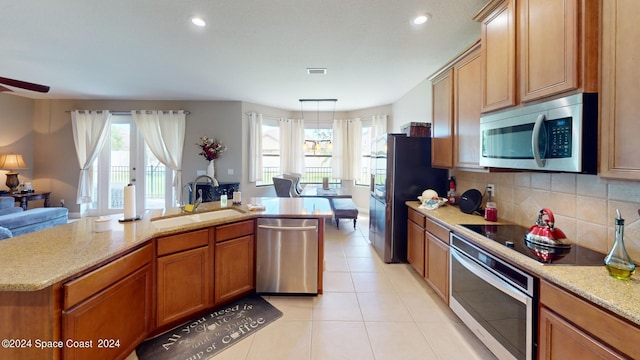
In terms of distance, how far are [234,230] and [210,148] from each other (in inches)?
142

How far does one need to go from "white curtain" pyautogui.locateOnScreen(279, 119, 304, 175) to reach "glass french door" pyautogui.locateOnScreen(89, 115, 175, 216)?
2594 mm

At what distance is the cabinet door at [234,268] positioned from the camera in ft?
7.34

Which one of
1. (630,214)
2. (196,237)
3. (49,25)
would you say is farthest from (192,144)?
(630,214)

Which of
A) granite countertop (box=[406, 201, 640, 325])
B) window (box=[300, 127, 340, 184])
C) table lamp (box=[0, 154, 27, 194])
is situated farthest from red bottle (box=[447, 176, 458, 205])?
table lamp (box=[0, 154, 27, 194])

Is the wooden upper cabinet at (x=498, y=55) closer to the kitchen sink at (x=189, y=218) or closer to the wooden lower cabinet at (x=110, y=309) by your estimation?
the kitchen sink at (x=189, y=218)

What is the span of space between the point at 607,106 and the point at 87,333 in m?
2.87

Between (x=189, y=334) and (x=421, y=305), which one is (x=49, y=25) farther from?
(x=421, y=305)

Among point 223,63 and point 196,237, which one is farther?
point 223,63

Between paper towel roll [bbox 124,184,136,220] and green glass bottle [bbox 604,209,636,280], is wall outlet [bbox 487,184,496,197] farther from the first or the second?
paper towel roll [bbox 124,184,136,220]

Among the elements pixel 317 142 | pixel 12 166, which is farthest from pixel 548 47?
pixel 12 166

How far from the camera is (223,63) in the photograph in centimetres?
348

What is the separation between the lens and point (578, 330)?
110 centimetres

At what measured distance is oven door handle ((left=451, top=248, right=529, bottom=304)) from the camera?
4.58 ft

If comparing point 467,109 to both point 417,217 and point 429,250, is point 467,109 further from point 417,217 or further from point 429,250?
point 429,250
